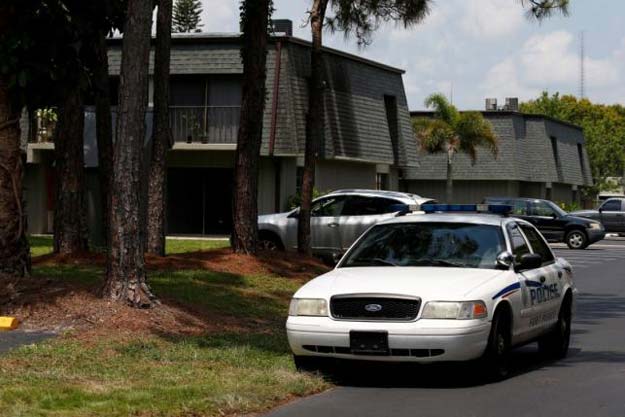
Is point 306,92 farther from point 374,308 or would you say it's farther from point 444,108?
point 374,308

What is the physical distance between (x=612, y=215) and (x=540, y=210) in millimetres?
9519

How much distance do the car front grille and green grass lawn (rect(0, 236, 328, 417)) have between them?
27.8 inches

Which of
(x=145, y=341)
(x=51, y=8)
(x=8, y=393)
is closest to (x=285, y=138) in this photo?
(x=51, y=8)

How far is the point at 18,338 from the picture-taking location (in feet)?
40.3

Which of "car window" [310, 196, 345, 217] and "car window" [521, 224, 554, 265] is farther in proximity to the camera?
"car window" [310, 196, 345, 217]

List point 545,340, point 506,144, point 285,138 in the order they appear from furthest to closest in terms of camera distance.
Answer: point 506,144, point 285,138, point 545,340

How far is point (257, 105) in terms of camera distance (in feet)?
Result: 67.5

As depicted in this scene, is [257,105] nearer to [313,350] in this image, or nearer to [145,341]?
[145,341]

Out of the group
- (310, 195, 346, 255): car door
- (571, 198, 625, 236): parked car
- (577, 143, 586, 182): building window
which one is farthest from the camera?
(577, 143, 586, 182): building window

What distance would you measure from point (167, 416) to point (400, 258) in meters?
3.65

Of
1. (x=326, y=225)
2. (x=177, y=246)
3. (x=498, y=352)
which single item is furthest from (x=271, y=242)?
(x=498, y=352)

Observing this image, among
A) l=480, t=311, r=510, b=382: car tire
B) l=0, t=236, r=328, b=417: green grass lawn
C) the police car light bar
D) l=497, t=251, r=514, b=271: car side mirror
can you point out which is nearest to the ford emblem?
l=0, t=236, r=328, b=417: green grass lawn

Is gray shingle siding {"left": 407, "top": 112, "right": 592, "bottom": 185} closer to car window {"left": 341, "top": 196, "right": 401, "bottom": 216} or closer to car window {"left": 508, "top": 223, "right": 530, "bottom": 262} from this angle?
car window {"left": 341, "top": 196, "right": 401, "bottom": 216}

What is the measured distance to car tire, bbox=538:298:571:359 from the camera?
42.1ft
